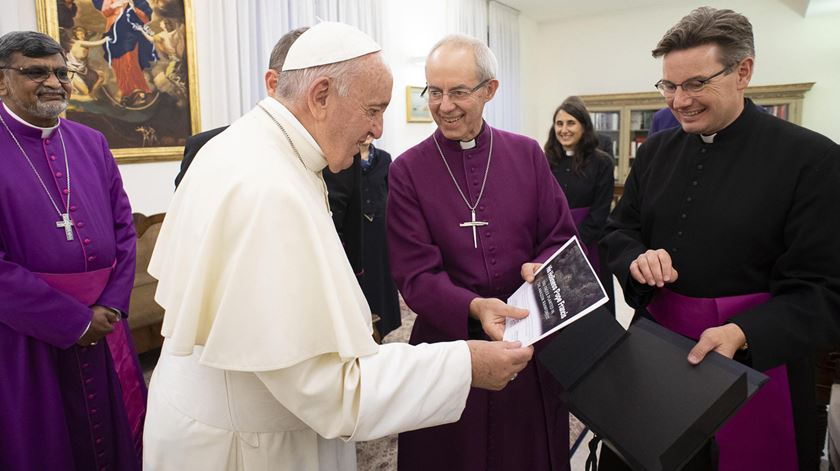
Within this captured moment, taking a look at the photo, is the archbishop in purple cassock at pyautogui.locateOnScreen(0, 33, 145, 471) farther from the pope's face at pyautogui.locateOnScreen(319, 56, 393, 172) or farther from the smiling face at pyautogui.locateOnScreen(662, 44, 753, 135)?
the smiling face at pyautogui.locateOnScreen(662, 44, 753, 135)

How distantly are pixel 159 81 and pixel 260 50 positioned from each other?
43.5 inches

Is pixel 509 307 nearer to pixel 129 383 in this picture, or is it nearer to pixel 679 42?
pixel 679 42

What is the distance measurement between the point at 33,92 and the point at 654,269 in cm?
240

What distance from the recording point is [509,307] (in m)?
1.60

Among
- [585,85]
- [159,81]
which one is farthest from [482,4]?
[159,81]

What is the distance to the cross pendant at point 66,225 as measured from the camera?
2.17 metres

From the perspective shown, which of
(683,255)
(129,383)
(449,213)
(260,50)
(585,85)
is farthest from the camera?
(585,85)

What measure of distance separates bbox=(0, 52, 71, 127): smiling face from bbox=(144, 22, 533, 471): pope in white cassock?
1.23m

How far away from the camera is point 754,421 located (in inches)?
65.3

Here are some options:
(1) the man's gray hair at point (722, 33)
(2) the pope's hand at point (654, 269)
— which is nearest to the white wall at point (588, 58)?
(2) the pope's hand at point (654, 269)

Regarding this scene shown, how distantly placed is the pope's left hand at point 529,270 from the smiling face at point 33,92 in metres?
1.99

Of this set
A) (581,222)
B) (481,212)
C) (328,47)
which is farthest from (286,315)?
(581,222)

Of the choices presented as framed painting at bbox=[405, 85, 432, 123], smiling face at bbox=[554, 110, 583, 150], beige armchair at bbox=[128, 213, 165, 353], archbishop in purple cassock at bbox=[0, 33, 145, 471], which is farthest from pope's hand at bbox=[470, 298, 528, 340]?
framed painting at bbox=[405, 85, 432, 123]

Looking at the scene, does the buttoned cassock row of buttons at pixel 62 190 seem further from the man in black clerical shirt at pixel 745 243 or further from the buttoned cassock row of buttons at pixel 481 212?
the man in black clerical shirt at pixel 745 243
